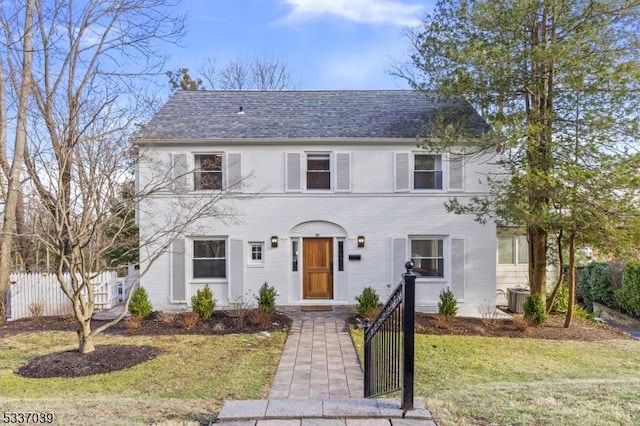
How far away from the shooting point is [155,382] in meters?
5.87

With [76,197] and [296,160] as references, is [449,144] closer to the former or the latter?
[296,160]

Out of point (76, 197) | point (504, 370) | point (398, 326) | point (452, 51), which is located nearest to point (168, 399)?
point (398, 326)

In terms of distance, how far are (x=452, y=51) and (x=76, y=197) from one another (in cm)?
805

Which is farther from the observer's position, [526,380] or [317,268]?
[317,268]

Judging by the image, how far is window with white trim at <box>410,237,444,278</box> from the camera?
12133 millimetres

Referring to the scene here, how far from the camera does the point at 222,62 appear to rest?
24344 mm

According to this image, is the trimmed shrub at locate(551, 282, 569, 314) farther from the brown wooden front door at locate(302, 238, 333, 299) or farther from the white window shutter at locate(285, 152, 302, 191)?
the white window shutter at locate(285, 152, 302, 191)

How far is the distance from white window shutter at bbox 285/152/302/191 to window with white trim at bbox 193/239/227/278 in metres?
2.50

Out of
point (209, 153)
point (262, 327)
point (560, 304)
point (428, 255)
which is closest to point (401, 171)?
point (428, 255)

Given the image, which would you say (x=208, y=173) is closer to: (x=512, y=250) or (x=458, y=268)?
(x=458, y=268)

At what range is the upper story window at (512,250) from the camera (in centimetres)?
1395

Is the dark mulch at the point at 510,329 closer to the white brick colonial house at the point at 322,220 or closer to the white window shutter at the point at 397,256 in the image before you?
the white window shutter at the point at 397,256

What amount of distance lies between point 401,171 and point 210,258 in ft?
19.5

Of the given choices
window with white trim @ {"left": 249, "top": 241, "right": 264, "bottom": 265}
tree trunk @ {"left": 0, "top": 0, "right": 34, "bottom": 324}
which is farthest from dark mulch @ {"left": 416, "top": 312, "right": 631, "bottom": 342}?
tree trunk @ {"left": 0, "top": 0, "right": 34, "bottom": 324}
